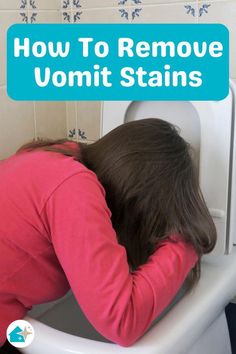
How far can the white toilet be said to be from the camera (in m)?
0.73

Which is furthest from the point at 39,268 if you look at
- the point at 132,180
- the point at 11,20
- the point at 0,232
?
the point at 11,20

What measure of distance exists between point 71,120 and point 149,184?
1.96ft

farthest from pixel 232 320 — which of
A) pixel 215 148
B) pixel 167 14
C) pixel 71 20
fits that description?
pixel 71 20

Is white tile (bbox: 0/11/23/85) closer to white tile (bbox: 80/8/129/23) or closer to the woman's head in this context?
white tile (bbox: 80/8/129/23)

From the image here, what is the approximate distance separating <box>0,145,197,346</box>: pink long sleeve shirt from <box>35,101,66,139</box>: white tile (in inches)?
18.3

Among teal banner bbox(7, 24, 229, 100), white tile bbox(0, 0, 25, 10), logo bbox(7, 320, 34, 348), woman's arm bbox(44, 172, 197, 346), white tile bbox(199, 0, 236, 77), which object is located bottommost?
logo bbox(7, 320, 34, 348)

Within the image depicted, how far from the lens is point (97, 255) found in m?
0.68

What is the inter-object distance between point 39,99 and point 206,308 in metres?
0.61

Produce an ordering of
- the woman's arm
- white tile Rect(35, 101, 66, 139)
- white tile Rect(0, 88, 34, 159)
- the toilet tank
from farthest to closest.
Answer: white tile Rect(35, 101, 66, 139) → white tile Rect(0, 88, 34, 159) → the toilet tank → the woman's arm

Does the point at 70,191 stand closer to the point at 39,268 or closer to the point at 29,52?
the point at 39,268

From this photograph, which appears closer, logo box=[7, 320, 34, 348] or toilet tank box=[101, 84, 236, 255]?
logo box=[7, 320, 34, 348]

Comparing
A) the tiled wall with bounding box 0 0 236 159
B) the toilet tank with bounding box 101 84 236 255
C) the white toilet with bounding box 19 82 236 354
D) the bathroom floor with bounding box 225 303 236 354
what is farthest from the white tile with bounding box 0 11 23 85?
the bathroom floor with bounding box 225 303 236 354

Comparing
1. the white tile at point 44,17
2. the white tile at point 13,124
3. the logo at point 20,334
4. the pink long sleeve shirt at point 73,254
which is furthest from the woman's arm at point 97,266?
the white tile at point 44,17

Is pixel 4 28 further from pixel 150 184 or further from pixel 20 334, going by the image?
pixel 20 334
